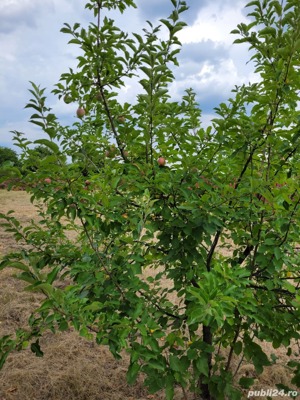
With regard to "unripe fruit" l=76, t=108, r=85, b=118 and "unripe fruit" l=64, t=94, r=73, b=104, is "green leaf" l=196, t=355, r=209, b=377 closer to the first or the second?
"unripe fruit" l=76, t=108, r=85, b=118

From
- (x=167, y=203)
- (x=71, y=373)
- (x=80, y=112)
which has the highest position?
(x=80, y=112)

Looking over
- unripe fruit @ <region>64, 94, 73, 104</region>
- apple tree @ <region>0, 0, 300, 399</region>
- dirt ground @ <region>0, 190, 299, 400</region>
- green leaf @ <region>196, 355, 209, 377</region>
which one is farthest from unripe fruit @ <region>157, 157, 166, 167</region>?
dirt ground @ <region>0, 190, 299, 400</region>

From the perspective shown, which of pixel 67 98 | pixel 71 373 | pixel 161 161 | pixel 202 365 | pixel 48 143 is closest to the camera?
pixel 48 143

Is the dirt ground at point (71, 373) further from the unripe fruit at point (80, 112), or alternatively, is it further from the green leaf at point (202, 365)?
the unripe fruit at point (80, 112)

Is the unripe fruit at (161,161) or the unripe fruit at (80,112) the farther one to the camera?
the unripe fruit at (80,112)

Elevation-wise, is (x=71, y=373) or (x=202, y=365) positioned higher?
(x=202, y=365)

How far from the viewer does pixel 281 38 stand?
1934 millimetres

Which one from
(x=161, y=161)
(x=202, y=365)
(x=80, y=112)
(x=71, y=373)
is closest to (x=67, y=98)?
(x=80, y=112)

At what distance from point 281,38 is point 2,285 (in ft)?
15.2

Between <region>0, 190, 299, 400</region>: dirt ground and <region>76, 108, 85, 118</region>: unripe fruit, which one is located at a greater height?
<region>76, 108, 85, 118</region>: unripe fruit

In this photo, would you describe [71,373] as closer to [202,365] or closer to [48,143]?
[202,365]

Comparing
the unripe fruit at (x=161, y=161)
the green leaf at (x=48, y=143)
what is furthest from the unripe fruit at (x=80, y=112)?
the green leaf at (x=48, y=143)

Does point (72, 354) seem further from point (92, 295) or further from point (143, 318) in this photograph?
point (143, 318)

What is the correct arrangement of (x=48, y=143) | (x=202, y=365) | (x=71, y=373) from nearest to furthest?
(x=48, y=143) → (x=202, y=365) → (x=71, y=373)
